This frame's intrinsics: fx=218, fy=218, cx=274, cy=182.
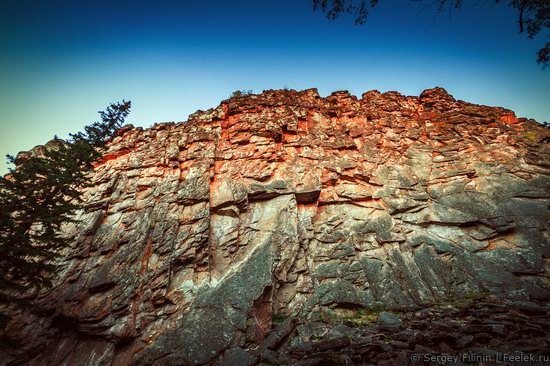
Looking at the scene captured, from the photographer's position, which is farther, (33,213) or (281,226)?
(281,226)

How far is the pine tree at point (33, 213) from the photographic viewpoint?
1020 centimetres

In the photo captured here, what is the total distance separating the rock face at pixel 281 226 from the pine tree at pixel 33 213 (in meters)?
2.03

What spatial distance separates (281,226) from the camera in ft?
44.4

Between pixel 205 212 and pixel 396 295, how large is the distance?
38.4 ft

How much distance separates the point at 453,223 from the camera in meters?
13.8

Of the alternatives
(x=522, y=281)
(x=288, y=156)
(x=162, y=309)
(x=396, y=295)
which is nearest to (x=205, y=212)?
(x=162, y=309)

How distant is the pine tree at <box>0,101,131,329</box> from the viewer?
33.5ft

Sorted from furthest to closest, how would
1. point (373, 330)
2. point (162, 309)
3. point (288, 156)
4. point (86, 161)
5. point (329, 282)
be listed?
1. point (288, 156)
2. point (86, 161)
3. point (329, 282)
4. point (162, 309)
5. point (373, 330)

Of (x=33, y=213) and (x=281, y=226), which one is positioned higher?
(x=33, y=213)

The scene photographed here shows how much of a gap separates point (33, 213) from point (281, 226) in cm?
1317

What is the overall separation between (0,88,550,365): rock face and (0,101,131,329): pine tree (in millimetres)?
2030

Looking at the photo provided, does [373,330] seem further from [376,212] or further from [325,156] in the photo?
[325,156]

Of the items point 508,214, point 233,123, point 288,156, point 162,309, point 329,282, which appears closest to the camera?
point 162,309

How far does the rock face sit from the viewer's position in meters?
10.8
